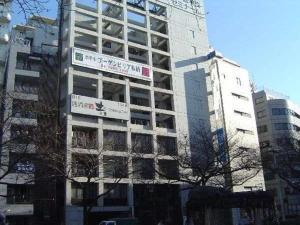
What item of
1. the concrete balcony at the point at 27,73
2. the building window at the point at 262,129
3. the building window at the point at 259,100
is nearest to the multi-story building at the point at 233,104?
the building window at the point at 262,129

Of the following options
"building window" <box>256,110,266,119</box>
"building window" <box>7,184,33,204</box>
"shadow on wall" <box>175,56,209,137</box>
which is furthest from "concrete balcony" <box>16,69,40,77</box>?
"building window" <box>256,110,266,119</box>

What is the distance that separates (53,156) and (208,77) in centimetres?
3784

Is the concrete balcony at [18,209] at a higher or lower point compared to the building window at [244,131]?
lower

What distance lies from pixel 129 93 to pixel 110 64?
195 inches

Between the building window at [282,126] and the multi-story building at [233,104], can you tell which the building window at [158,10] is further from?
the building window at [282,126]

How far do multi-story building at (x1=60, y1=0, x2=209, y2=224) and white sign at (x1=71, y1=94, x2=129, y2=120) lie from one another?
0.13 metres

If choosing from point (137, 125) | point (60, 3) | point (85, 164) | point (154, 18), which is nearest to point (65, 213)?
point (85, 164)

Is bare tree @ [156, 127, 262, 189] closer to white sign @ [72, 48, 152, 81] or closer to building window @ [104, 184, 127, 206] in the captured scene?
building window @ [104, 184, 127, 206]

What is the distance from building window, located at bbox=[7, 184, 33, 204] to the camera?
4800 centimetres

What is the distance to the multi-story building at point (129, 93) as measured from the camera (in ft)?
167

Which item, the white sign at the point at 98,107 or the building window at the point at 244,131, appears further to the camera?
the building window at the point at 244,131

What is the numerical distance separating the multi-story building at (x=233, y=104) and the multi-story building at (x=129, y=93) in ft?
8.30

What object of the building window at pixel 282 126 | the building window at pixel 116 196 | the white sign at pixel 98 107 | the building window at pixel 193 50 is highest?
the building window at pixel 193 50

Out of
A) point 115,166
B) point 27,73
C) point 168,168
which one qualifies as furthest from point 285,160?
point 27,73
